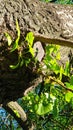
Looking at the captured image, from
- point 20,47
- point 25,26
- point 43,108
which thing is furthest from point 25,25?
point 43,108

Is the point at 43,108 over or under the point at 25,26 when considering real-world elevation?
under

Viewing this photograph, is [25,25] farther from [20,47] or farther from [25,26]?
[20,47]

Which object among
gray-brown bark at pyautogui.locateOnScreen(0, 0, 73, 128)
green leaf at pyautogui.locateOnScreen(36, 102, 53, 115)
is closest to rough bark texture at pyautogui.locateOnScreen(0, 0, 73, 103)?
gray-brown bark at pyautogui.locateOnScreen(0, 0, 73, 128)

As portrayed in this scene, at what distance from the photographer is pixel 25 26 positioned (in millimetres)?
1546

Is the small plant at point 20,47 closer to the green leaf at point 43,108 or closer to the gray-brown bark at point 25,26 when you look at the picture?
the gray-brown bark at point 25,26

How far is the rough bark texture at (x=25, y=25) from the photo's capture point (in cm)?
153

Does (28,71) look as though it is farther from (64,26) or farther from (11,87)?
(64,26)

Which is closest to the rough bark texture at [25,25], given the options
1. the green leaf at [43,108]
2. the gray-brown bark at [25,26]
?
the gray-brown bark at [25,26]

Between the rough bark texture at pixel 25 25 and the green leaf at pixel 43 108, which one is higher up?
the rough bark texture at pixel 25 25

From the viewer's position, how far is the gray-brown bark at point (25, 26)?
1.53 metres

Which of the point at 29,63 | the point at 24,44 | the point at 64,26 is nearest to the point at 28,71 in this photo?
the point at 29,63

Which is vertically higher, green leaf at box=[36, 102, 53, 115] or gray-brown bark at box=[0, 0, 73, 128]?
gray-brown bark at box=[0, 0, 73, 128]

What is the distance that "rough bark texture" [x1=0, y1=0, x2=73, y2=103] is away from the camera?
5.03ft

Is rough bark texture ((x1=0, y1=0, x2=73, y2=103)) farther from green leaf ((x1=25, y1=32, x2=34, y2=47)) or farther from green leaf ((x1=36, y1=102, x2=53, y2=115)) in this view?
green leaf ((x1=36, y1=102, x2=53, y2=115))
